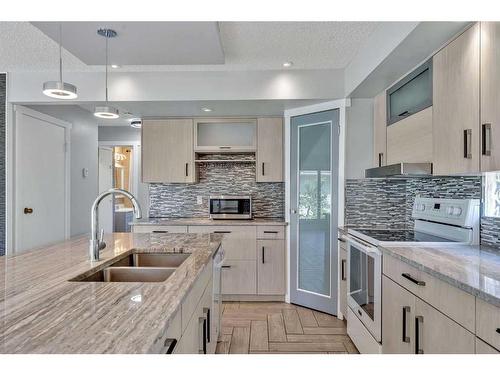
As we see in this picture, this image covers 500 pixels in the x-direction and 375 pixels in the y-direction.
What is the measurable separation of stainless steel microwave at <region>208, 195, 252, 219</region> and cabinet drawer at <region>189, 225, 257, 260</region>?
0.90 ft

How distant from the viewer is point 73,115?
4324 millimetres

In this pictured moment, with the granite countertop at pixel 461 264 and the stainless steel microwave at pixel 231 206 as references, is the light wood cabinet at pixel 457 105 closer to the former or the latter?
the granite countertop at pixel 461 264

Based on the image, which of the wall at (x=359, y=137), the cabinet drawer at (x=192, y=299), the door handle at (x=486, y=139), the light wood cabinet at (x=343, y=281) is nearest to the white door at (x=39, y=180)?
the cabinet drawer at (x=192, y=299)

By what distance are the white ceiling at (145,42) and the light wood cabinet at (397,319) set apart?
200cm

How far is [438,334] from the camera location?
1468mm

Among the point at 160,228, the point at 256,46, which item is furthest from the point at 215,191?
the point at 256,46

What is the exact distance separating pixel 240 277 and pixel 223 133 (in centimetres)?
169

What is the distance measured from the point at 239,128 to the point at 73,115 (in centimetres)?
223

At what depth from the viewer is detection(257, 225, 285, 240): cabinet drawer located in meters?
3.68

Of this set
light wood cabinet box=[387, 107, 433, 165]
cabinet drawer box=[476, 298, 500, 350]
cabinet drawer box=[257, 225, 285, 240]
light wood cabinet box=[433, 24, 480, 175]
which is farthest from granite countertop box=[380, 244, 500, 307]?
cabinet drawer box=[257, 225, 285, 240]

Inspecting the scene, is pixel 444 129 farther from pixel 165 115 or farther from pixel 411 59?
pixel 165 115

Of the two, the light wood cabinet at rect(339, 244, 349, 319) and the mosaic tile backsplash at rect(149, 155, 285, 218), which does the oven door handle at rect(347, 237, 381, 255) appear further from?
the mosaic tile backsplash at rect(149, 155, 285, 218)
